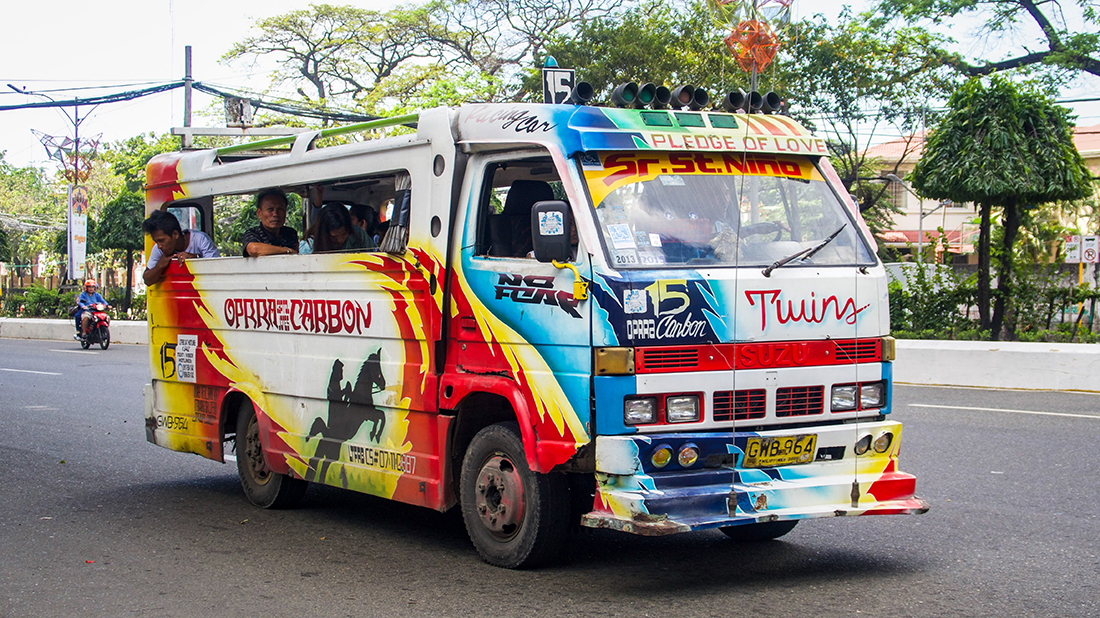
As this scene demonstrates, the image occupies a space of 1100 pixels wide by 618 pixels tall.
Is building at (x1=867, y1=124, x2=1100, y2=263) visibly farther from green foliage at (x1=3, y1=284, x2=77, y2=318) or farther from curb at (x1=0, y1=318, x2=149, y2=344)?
green foliage at (x1=3, y1=284, x2=77, y2=318)

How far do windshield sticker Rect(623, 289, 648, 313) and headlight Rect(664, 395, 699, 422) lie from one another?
1.43ft

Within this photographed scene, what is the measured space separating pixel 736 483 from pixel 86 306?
2317 cm

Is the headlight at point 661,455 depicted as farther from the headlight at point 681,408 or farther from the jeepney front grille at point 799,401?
the jeepney front grille at point 799,401

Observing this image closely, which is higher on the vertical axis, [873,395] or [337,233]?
[337,233]

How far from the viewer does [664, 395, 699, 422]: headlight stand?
528 centimetres

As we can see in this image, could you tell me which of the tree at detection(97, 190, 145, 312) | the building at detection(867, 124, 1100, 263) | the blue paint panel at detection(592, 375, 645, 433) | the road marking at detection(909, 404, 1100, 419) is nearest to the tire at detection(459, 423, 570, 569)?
the blue paint panel at detection(592, 375, 645, 433)

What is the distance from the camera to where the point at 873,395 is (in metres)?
5.84

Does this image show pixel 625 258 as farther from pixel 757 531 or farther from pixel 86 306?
pixel 86 306

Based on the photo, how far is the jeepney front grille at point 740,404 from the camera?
5.39 m

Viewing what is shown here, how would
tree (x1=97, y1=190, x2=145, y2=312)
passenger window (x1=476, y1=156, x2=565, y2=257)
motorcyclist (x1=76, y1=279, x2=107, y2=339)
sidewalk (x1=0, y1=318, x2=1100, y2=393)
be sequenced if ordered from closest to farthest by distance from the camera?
passenger window (x1=476, y1=156, x2=565, y2=257)
sidewalk (x1=0, y1=318, x2=1100, y2=393)
motorcyclist (x1=76, y1=279, x2=107, y2=339)
tree (x1=97, y1=190, x2=145, y2=312)

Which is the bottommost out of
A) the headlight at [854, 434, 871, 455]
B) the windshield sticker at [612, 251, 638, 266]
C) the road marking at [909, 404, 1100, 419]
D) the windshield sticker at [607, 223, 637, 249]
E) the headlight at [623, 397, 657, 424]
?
the road marking at [909, 404, 1100, 419]

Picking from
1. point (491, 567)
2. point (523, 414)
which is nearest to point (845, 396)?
point (523, 414)

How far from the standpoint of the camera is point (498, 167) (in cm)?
601

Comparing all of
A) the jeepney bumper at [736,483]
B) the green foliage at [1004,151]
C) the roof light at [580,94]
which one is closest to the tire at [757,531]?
the jeepney bumper at [736,483]
